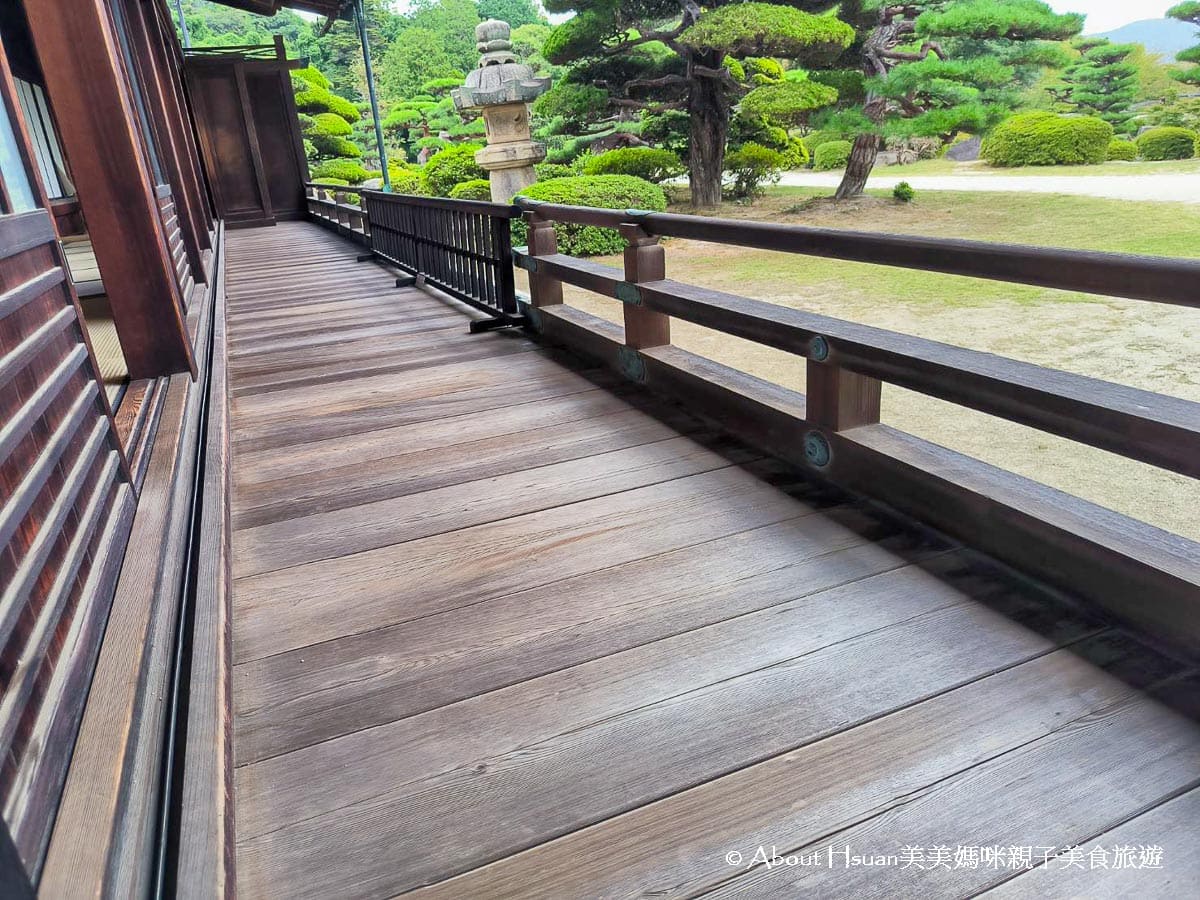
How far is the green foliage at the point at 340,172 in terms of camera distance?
693 inches

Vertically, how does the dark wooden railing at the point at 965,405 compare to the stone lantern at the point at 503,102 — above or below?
below

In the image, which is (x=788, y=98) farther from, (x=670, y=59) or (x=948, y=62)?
(x=670, y=59)

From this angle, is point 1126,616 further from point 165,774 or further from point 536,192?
point 536,192

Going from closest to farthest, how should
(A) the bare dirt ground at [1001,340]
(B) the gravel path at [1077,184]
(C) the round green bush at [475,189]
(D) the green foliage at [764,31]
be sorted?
(A) the bare dirt ground at [1001,340]
(D) the green foliage at [764,31]
(B) the gravel path at [1077,184]
(C) the round green bush at [475,189]

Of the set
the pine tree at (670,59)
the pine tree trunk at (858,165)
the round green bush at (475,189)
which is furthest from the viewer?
the round green bush at (475,189)

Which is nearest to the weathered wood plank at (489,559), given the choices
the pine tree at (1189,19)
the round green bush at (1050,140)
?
the pine tree at (1189,19)

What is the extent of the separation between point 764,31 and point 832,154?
7.88 metres

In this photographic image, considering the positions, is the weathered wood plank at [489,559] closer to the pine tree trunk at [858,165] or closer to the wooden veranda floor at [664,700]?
the wooden veranda floor at [664,700]

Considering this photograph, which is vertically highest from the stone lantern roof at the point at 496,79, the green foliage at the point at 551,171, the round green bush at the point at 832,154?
the stone lantern roof at the point at 496,79

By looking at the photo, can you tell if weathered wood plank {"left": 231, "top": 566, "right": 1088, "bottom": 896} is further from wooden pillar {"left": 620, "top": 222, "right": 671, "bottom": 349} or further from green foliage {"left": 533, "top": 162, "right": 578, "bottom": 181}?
green foliage {"left": 533, "top": 162, "right": 578, "bottom": 181}

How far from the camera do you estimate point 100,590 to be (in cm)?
122

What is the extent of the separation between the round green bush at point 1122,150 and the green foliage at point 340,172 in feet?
47.6

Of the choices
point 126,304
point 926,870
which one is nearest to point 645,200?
point 126,304

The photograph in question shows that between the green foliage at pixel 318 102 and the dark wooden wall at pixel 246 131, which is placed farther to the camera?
the green foliage at pixel 318 102
